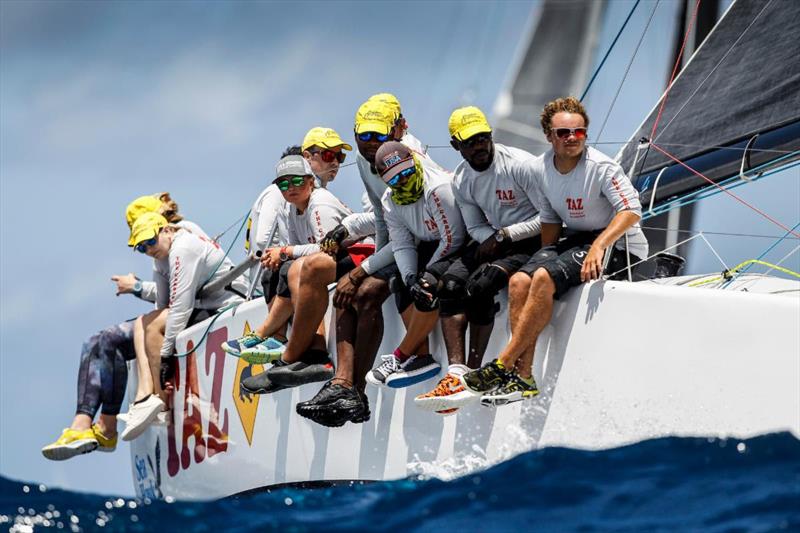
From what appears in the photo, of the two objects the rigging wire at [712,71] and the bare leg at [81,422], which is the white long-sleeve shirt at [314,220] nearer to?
the rigging wire at [712,71]

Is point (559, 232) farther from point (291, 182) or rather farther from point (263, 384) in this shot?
point (263, 384)

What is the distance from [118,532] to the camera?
3.12 metres

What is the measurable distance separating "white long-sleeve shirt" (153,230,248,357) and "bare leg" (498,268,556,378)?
2537mm

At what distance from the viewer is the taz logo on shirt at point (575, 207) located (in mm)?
3754

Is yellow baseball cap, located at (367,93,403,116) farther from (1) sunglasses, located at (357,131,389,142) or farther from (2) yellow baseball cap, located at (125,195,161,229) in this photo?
(2) yellow baseball cap, located at (125,195,161,229)

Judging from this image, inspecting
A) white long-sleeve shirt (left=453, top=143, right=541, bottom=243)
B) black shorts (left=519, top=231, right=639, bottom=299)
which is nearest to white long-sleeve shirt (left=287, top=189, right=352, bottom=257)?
white long-sleeve shirt (left=453, top=143, right=541, bottom=243)

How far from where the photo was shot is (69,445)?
616 centimetres

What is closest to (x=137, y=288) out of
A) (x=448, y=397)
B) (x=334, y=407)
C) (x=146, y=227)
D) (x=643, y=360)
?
(x=146, y=227)

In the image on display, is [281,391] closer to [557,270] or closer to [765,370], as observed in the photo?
[557,270]

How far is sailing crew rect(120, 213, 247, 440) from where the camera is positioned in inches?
229

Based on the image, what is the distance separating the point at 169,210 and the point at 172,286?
1.84 feet

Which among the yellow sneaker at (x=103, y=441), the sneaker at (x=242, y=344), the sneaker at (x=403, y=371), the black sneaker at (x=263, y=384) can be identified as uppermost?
the sneaker at (x=403, y=371)

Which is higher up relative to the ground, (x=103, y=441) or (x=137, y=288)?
(x=137, y=288)

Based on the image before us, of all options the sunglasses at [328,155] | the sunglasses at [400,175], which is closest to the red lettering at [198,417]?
the sunglasses at [328,155]
